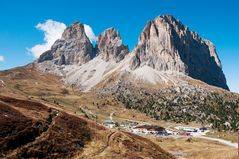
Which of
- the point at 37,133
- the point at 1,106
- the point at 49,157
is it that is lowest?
the point at 49,157

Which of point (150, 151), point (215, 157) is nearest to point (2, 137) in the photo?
point (150, 151)

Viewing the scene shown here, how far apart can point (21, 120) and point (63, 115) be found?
46.1 feet

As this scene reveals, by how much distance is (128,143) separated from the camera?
3083 inches

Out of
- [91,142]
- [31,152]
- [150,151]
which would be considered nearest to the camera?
[31,152]

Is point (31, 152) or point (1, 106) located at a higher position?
point (1, 106)

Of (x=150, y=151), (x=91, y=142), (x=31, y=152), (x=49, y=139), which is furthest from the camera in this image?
(x=150, y=151)

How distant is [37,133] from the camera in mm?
68000

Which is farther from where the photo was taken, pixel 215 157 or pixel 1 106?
pixel 215 157

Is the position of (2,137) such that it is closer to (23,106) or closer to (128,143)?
(23,106)

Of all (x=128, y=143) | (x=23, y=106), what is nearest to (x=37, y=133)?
(x=23, y=106)

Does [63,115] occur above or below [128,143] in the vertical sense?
above

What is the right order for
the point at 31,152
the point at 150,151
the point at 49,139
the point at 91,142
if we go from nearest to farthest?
1. the point at 31,152
2. the point at 49,139
3. the point at 91,142
4. the point at 150,151

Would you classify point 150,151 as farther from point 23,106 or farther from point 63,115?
point 23,106

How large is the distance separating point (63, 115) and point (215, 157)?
4130cm
